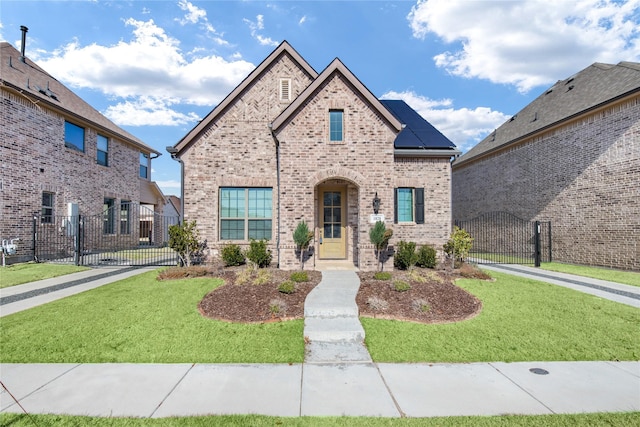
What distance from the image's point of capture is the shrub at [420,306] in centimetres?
663

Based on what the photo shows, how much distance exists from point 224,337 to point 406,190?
9.49 metres

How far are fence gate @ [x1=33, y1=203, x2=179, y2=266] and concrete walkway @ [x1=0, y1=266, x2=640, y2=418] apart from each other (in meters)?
9.00

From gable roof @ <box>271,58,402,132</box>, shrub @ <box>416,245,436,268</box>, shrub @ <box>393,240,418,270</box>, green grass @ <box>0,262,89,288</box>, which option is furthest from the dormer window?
green grass @ <box>0,262,89,288</box>

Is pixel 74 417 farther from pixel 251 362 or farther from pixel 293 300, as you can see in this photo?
pixel 293 300

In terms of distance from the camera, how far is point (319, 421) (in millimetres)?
3234

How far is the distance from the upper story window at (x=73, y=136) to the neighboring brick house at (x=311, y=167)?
806 cm

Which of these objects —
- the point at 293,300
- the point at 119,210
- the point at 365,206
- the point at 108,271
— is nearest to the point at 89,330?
the point at 293,300

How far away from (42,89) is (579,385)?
831 inches

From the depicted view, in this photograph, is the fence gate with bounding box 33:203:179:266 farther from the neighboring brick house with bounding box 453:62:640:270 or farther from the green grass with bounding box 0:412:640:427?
the neighboring brick house with bounding box 453:62:640:270

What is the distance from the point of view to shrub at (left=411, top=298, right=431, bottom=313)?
663cm

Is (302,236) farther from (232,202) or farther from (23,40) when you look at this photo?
(23,40)

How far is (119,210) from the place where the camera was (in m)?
18.8

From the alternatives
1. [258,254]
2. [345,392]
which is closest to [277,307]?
[345,392]

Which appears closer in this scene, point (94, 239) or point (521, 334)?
point (521, 334)
